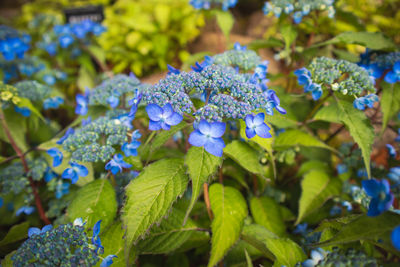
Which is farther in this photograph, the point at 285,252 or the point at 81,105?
the point at 81,105

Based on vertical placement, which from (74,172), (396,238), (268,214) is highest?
(396,238)

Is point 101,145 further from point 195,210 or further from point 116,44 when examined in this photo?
point 116,44

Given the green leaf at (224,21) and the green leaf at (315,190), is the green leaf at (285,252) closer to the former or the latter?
the green leaf at (315,190)

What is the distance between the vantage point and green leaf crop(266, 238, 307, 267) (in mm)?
1131

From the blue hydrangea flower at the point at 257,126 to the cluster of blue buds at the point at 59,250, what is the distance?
0.72 m

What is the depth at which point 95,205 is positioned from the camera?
1265mm

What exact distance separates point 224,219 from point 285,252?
0.94 ft

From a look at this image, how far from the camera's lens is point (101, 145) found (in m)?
1.37

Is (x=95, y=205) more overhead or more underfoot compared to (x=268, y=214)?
more overhead

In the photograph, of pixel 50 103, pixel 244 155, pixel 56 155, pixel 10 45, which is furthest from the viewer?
pixel 10 45

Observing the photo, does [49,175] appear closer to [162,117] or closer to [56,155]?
[56,155]

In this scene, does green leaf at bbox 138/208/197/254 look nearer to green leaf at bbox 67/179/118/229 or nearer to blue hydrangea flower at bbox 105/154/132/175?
green leaf at bbox 67/179/118/229

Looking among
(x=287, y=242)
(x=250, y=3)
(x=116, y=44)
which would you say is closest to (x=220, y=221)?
(x=287, y=242)

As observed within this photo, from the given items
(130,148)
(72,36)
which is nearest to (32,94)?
(130,148)
